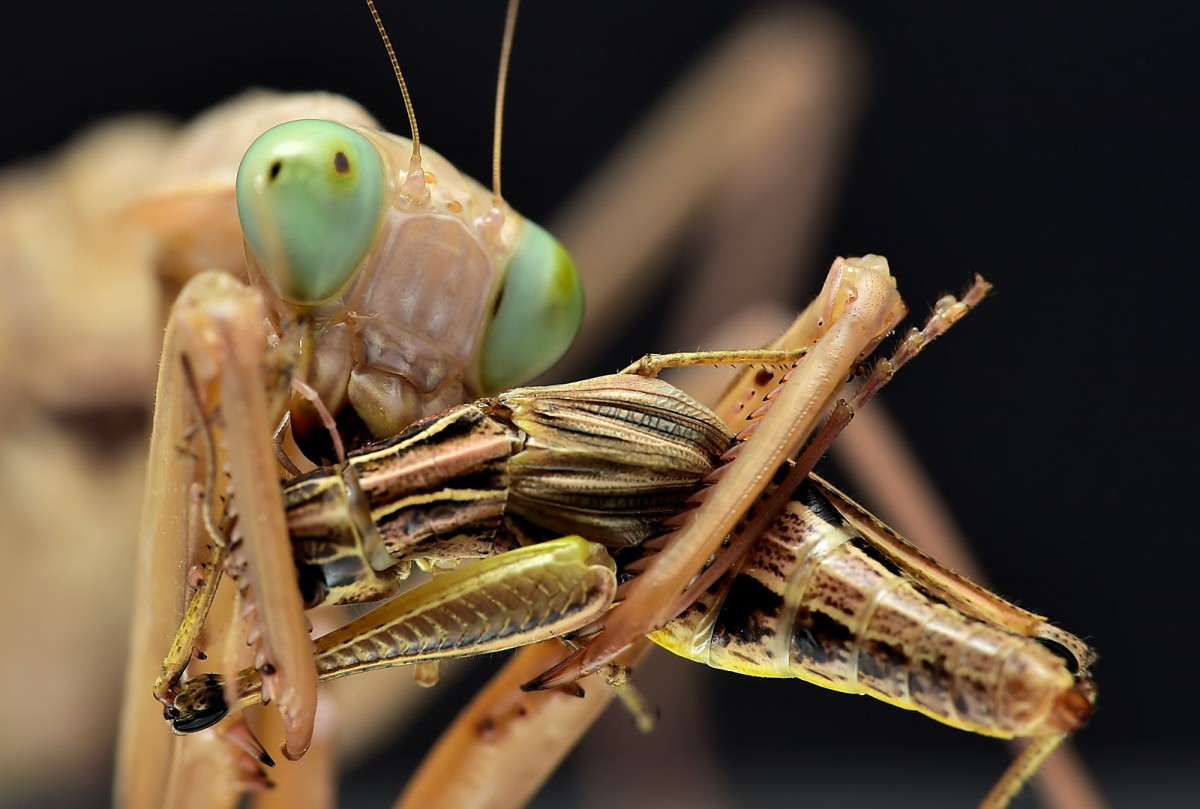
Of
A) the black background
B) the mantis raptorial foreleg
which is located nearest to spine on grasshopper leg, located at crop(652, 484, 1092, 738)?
the mantis raptorial foreleg

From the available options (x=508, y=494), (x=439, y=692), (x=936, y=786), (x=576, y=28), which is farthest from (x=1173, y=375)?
(x=508, y=494)

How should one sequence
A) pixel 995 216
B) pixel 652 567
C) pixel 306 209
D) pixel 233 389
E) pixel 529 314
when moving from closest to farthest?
pixel 233 389, pixel 652 567, pixel 306 209, pixel 529 314, pixel 995 216

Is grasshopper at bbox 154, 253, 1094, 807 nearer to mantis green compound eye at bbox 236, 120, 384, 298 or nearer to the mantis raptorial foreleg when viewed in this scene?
the mantis raptorial foreleg

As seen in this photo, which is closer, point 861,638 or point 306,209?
point 861,638

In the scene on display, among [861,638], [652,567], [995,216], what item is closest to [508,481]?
[652,567]

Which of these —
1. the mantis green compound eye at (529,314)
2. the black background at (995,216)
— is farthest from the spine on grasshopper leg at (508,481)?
the black background at (995,216)

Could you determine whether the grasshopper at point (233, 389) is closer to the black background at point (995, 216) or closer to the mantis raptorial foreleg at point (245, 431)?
the mantis raptorial foreleg at point (245, 431)

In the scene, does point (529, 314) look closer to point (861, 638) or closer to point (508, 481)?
point (508, 481)

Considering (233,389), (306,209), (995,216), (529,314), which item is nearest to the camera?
(233,389)
